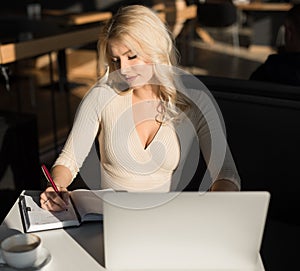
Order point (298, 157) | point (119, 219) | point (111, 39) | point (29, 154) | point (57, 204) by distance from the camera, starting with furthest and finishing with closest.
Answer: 1. point (29, 154)
2. point (298, 157)
3. point (111, 39)
4. point (57, 204)
5. point (119, 219)

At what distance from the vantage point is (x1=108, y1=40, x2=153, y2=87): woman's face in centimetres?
172

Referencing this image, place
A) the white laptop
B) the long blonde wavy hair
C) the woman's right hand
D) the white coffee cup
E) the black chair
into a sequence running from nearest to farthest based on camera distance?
the white laptop, the white coffee cup, the woman's right hand, the long blonde wavy hair, the black chair

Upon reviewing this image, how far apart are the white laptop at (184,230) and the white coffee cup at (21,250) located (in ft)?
0.63

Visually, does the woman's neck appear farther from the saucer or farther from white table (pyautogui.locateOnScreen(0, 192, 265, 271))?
the saucer

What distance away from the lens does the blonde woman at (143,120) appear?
67.9 inches

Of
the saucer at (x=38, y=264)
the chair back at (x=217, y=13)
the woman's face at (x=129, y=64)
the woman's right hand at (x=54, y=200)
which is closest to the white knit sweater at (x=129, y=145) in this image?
the woman's face at (x=129, y=64)

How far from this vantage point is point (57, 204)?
1521 millimetres

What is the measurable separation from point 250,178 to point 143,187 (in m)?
0.75

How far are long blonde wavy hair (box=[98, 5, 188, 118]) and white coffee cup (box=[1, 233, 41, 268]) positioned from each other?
28.8 inches

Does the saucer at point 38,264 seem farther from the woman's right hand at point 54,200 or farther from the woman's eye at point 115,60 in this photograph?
the woman's eye at point 115,60

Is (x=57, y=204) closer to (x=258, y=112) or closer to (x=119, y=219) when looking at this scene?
(x=119, y=219)

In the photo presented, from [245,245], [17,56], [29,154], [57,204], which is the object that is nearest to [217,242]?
[245,245]

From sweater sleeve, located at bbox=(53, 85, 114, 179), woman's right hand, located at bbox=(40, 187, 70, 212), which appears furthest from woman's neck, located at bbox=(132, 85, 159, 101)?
woman's right hand, located at bbox=(40, 187, 70, 212)

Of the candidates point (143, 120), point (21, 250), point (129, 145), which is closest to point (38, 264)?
point (21, 250)
